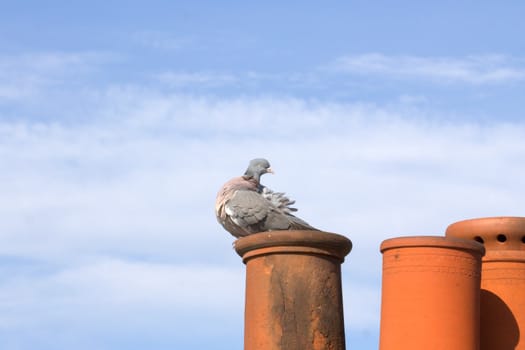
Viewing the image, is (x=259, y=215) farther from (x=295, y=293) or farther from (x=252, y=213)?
(x=295, y=293)

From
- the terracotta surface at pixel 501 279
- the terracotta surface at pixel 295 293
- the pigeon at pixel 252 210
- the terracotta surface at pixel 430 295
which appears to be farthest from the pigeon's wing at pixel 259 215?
the terracotta surface at pixel 501 279

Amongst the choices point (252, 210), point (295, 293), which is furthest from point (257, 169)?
point (295, 293)

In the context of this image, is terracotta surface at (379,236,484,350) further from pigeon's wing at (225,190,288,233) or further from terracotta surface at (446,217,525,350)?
pigeon's wing at (225,190,288,233)

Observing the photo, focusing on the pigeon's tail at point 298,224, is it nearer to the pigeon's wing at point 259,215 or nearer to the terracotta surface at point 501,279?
the pigeon's wing at point 259,215

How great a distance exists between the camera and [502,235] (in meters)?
14.6

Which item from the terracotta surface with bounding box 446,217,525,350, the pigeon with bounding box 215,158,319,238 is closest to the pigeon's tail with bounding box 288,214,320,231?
the pigeon with bounding box 215,158,319,238

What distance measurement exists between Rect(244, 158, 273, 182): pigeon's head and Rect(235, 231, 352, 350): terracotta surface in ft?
7.19

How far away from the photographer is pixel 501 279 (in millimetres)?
14523

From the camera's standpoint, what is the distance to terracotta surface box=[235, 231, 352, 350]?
13023 mm

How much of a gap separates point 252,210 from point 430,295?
7.88 feet

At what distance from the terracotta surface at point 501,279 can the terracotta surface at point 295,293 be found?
1989 mm

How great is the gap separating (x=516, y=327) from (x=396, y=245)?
5.76 feet

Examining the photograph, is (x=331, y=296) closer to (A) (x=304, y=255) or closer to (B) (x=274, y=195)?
(A) (x=304, y=255)

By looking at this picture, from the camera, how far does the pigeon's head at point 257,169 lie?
1553 centimetres
